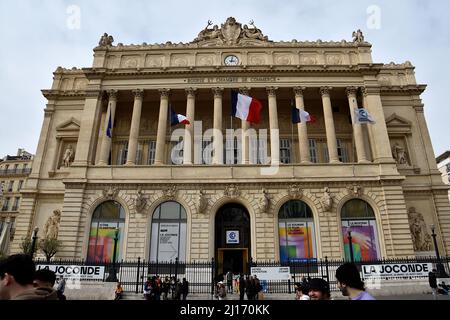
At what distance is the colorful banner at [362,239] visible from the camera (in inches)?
964

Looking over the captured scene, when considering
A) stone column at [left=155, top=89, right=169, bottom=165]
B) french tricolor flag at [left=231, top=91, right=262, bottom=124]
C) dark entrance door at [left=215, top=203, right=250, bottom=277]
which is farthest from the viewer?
stone column at [left=155, top=89, right=169, bottom=165]

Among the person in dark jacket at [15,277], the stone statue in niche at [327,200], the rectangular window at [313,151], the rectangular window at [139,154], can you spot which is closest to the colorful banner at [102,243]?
the rectangular window at [139,154]

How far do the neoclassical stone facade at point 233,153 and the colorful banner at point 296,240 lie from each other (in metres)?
0.20

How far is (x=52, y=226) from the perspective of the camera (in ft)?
94.0

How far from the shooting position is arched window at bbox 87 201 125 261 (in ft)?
81.1

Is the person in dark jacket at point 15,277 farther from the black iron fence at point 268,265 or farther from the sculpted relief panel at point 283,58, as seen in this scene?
the sculpted relief panel at point 283,58

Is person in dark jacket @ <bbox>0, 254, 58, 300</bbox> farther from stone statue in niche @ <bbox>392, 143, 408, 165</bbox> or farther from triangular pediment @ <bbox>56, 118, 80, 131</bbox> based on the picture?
stone statue in niche @ <bbox>392, 143, 408, 165</bbox>

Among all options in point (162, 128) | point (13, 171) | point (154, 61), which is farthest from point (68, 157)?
point (13, 171)

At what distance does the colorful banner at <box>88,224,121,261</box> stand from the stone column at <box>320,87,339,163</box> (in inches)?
744

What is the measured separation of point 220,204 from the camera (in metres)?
25.9

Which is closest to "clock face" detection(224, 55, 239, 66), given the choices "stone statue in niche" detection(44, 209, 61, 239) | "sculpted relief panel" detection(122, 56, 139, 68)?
"sculpted relief panel" detection(122, 56, 139, 68)

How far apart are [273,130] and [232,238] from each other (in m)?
10.0

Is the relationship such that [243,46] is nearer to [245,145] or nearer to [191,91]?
[191,91]
